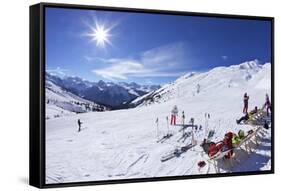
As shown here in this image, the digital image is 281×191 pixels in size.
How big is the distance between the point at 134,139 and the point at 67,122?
2.12 feet

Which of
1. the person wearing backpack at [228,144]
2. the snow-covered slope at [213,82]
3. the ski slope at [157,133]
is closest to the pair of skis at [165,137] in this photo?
the ski slope at [157,133]

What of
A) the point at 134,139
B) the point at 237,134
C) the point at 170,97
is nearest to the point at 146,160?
the point at 134,139

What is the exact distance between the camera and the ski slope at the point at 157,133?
19.5 ft

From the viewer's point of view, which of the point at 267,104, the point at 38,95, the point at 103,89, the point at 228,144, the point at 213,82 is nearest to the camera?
the point at 38,95

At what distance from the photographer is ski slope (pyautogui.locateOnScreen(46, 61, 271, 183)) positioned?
5.94m

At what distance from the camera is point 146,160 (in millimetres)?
6270

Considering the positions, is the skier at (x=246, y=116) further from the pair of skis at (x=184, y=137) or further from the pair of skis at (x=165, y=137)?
the pair of skis at (x=165, y=137)

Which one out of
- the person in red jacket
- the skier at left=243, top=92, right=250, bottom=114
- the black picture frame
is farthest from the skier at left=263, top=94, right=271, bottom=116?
the black picture frame

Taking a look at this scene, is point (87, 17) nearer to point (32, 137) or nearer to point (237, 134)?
Result: point (32, 137)

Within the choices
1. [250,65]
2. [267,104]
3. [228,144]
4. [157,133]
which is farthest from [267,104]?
[157,133]

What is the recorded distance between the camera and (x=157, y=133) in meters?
6.32

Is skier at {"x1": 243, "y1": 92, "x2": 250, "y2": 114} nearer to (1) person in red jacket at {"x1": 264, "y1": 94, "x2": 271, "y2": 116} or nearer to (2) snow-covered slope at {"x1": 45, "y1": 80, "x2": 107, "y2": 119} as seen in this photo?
(1) person in red jacket at {"x1": 264, "y1": 94, "x2": 271, "y2": 116}

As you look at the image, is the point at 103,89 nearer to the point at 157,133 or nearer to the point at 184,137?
the point at 157,133

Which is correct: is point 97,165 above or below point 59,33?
below
